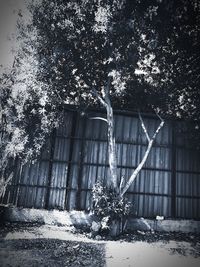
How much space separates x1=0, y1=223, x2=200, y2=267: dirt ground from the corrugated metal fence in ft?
5.17

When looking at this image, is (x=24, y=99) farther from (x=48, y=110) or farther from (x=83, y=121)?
(x=83, y=121)

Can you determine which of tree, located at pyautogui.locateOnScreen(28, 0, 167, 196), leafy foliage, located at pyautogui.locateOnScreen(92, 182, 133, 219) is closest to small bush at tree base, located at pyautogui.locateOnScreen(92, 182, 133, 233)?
leafy foliage, located at pyautogui.locateOnScreen(92, 182, 133, 219)

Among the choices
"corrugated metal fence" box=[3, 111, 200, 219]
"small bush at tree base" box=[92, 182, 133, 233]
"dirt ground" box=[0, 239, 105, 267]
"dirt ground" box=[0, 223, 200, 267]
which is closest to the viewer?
"dirt ground" box=[0, 239, 105, 267]

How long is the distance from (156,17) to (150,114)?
436 cm

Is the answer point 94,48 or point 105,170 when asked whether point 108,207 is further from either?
point 94,48

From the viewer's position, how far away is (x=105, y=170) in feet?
41.6

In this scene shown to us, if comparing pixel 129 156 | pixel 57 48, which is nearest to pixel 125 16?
pixel 57 48

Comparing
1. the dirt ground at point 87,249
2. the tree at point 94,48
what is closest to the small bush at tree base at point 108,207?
the tree at point 94,48

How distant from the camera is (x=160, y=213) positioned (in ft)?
41.5

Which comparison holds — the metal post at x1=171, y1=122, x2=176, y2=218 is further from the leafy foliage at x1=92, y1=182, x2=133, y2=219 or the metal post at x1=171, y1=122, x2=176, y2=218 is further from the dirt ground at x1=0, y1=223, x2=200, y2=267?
the leafy foliage at x1=92, y1=182, x2=133, y2=219

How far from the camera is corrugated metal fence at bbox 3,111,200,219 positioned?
12273mm

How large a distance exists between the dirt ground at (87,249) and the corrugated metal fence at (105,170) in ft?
5.17

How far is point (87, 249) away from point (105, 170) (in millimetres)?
4635

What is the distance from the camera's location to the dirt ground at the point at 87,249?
746 cm
